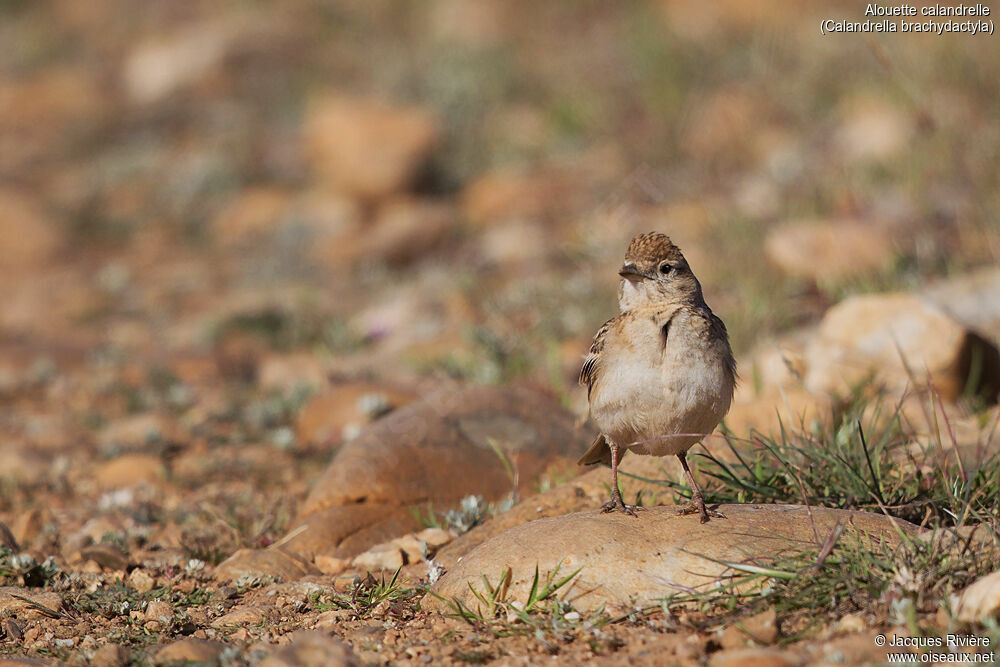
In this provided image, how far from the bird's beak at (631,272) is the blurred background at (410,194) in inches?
117

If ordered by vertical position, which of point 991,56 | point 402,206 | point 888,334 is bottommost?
point 888,334

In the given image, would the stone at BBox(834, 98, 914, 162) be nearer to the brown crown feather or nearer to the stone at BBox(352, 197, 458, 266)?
the stone at BBox(352, 197, 458, 266)

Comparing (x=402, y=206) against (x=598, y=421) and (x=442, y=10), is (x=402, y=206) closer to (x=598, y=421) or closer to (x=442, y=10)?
(x=442, y=10)

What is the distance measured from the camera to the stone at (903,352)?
20.9ft

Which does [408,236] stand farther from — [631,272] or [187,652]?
[187,652]

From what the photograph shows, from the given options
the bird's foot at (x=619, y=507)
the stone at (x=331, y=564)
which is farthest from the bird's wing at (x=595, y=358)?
the stone at (x=331, y=564)

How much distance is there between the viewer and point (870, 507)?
15.8ft

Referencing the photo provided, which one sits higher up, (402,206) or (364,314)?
(402,206)

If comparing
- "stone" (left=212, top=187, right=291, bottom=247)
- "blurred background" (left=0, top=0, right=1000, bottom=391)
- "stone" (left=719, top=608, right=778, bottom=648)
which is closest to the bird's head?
"stone" (left=719, top=608, right=778, bottom=648)

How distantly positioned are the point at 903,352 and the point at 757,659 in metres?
3.32

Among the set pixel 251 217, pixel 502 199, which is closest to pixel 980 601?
pixel 502 199

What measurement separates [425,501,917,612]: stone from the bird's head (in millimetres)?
892

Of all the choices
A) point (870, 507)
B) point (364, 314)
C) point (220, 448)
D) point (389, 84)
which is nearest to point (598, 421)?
point (870, 507)

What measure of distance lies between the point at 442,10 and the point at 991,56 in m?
9.43
